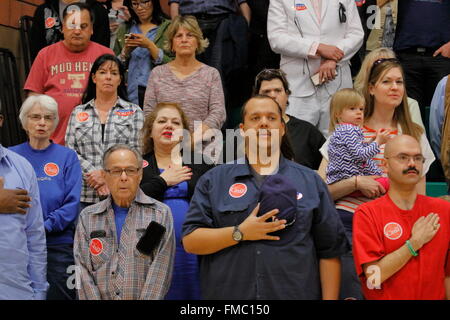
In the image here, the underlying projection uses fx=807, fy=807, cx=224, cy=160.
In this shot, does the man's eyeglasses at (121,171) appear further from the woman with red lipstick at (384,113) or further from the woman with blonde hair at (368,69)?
the woman with blonde hair at (368,69)

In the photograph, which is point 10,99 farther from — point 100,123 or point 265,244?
point 265,244

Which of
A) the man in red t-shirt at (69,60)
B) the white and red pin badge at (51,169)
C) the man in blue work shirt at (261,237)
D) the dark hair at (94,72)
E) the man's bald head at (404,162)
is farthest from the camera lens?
the man in red t-shirt at (69,60)

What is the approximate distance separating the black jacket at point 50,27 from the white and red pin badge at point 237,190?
302 centimetres

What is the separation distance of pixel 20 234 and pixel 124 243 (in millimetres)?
490

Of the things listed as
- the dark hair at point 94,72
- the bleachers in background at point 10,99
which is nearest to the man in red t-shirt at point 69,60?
the dark hair at point 94,72

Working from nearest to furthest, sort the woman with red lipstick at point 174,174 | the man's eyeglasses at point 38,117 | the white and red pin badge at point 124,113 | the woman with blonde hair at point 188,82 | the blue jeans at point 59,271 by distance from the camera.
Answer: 1. the woman with red lipstick at point 174,174
2. the blue jeans at point 59,271
3. the man's eyeglasses at point 38,117
4. the white and red pin badge at point 124,113
5. the woman with blonde hair at point 188,82

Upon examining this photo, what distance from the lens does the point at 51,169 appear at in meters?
4.52

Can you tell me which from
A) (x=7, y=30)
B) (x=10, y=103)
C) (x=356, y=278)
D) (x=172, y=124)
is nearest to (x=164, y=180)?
(x=172, y=124)

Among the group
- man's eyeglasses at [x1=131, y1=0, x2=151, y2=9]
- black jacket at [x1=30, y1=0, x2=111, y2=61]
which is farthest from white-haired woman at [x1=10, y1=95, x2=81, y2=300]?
man's eyeglasses at [x1=131, y1=0, x2=151, y2=9]

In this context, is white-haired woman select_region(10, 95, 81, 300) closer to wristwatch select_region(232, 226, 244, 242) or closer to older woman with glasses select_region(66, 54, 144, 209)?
older woman with glasses select_region(66, 54, 144, 209)

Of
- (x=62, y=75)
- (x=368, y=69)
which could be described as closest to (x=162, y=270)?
(x=368, y=69)

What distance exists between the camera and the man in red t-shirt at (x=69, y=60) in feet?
18.2
